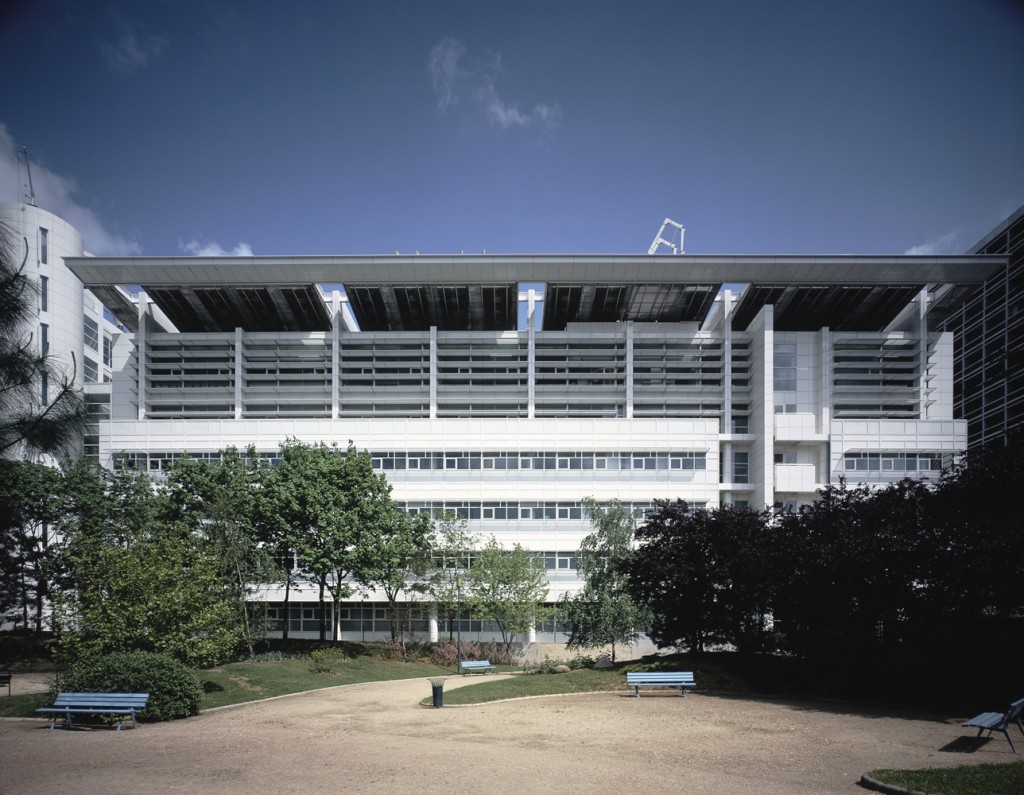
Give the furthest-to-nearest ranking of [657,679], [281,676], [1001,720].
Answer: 1. [281,676]
2. [657,679]
3. [1001,720]

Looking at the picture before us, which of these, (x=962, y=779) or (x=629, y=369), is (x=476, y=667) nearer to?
(x=962, y=779)

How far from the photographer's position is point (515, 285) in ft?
185

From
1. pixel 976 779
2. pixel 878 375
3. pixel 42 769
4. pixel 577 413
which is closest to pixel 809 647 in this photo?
pixel 976 779

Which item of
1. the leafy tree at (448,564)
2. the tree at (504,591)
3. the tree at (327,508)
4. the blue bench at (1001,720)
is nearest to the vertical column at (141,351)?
the tree at (327,508)

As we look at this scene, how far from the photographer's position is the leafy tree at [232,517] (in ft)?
105

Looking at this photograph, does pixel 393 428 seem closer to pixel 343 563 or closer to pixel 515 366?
pixel 515 366

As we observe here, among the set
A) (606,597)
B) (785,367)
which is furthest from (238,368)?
(785,367)

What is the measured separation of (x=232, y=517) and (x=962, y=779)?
28.4 meters

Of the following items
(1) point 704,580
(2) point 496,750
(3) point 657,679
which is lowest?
(3) point 657,679

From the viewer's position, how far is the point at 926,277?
5441cm

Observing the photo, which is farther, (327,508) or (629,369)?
(629,369)

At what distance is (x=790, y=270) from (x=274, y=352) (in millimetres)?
37719

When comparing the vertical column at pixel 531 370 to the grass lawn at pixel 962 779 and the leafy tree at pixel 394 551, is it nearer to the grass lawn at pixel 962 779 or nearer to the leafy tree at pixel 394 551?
the leafy tree at pixel 394 551

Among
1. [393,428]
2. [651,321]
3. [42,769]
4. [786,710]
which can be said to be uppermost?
[651,321]
